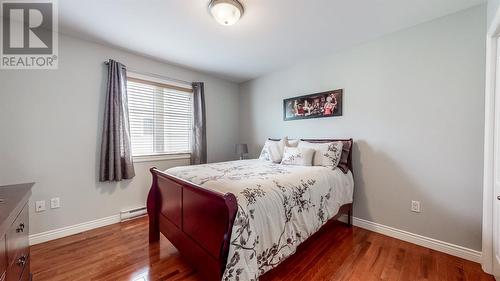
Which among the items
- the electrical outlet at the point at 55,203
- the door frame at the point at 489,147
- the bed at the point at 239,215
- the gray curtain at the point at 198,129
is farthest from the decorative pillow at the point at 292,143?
the electrical outlet at the point at 55,203

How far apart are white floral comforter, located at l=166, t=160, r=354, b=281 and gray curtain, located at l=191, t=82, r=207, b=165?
1.33m

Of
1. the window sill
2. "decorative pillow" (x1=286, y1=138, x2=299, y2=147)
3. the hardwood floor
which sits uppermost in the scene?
"decorative pillow" (x1=286, y1=138, x2=299, y2=147)

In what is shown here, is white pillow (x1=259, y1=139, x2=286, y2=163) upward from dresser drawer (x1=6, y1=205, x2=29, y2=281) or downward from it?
upward

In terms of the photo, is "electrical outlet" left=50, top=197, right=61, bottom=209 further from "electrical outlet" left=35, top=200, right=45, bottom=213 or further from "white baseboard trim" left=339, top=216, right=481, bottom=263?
Result: "white baseboard trim" left=339, top=216, right=481, bottom=263

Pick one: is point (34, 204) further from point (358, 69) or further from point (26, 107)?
point (358, 69)

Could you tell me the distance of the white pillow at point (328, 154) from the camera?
246 centimetres

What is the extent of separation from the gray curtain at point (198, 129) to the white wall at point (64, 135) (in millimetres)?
884

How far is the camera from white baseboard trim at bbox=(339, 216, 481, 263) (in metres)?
1.87

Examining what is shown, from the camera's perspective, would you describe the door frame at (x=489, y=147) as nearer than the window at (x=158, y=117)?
Yes

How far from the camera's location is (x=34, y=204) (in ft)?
7.15

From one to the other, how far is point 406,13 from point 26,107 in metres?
4.03

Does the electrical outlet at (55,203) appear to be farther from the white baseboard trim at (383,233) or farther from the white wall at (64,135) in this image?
the white baseboard trim at (383,233)

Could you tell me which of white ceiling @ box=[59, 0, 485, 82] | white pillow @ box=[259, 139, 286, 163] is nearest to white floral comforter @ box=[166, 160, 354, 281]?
white pillow @ box=[259, 139, 286, 163]

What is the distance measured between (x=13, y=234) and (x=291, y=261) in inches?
75.6
